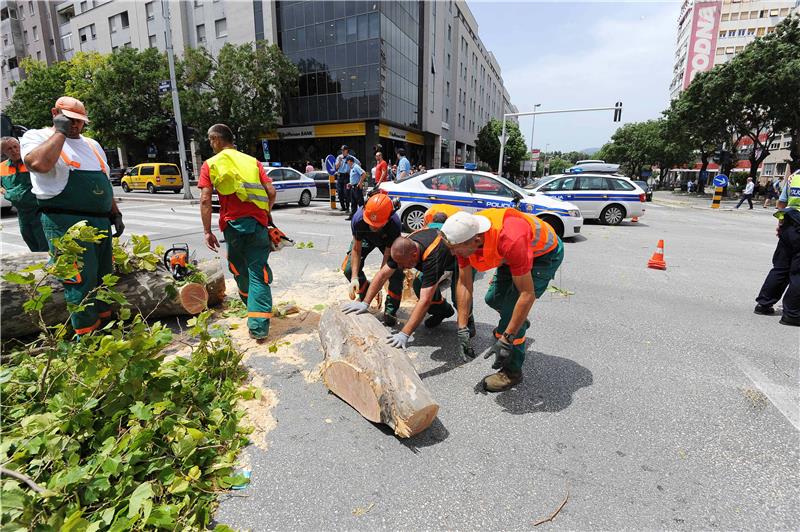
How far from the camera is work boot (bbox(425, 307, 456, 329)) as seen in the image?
4136 mm

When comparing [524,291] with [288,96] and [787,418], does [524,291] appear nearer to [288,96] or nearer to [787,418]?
[787,418]

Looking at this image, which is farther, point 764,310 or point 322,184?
point 322,184

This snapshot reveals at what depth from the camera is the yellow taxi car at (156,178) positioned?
2402cm

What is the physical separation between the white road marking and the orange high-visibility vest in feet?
6.41

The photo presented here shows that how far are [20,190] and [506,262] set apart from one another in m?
5.54

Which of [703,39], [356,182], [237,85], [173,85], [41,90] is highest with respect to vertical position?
[703,39]

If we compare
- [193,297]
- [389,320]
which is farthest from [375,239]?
[193,297]

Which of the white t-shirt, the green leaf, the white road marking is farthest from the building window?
the white road marking

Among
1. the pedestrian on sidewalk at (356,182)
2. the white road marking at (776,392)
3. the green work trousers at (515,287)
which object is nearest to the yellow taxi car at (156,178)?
the pedestrian on sidewalk at (356,182)

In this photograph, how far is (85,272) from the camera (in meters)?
3.12

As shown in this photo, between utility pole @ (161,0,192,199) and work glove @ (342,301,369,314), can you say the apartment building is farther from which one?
work glove @ (342,301,369,314)

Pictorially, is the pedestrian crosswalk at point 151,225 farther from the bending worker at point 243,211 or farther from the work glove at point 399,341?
the work glove at point 399,341

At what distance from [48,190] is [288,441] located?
8.27 ft

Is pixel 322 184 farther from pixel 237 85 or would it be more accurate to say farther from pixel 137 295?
pixel 237 85
